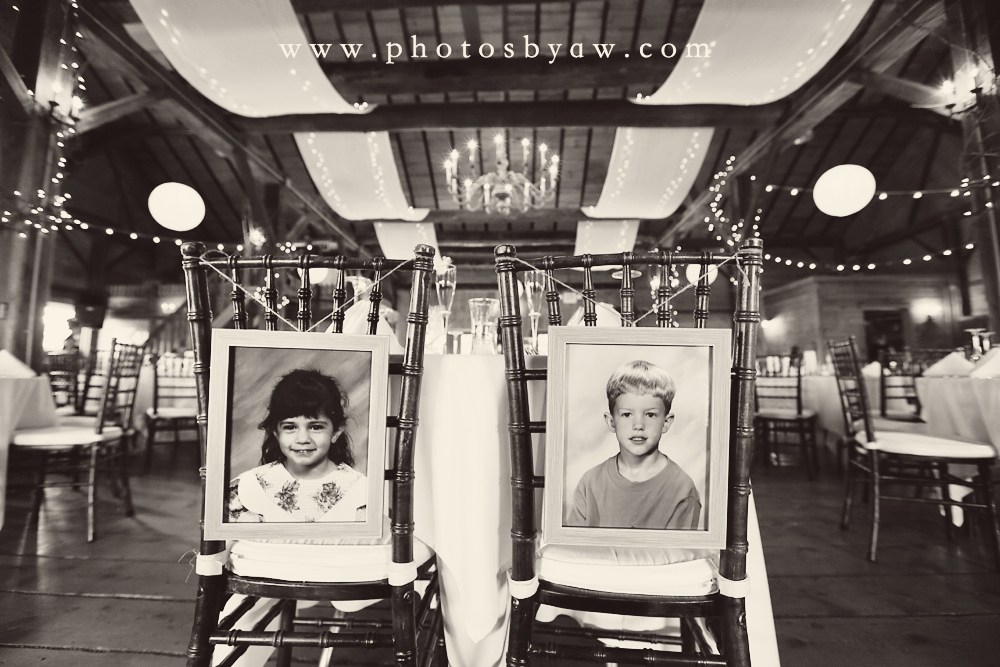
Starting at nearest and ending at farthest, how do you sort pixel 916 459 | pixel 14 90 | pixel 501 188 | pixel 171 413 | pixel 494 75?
pixel 916 459, pixel 14 90, pixel 171 413, pixel 494 75, pixel 501 188

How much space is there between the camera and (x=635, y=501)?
0.84m

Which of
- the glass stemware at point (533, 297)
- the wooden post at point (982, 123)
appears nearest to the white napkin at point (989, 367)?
the wooden post at point (982, 123)

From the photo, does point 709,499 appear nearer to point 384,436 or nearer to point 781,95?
point 384,436

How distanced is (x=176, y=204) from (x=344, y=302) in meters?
5.05

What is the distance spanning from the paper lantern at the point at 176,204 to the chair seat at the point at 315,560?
16.2 ft

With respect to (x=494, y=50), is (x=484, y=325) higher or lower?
lower

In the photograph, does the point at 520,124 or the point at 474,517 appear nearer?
the point at 474,517

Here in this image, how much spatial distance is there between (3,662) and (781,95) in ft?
17.0

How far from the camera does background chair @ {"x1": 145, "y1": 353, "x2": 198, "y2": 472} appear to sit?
3.80 meters

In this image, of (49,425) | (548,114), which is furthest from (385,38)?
(49,425)

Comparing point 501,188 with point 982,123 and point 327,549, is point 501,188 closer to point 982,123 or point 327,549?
point 982,123

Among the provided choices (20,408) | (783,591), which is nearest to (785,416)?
(783,591)

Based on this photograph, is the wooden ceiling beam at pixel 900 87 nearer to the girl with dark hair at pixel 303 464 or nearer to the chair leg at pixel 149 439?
the girl with dark hair at pixel 303 464

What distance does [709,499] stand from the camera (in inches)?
32.9
